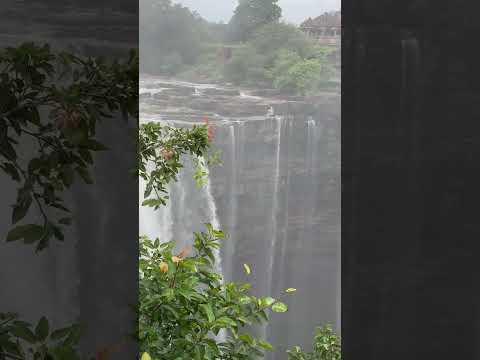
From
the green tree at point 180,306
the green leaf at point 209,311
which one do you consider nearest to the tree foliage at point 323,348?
the green tree at point 180,306

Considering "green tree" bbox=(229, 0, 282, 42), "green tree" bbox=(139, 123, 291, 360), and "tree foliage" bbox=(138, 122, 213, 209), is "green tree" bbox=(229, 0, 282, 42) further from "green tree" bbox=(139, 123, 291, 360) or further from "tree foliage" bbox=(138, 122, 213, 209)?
"green tree" bbox=(139, 123, 291, 360)

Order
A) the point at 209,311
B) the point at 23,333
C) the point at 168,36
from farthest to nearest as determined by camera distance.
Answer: the point at 168,36 → the point at 209,311 → the point at 23,333

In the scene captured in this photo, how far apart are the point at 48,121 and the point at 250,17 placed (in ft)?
6.34

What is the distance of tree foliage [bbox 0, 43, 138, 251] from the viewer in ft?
3.15

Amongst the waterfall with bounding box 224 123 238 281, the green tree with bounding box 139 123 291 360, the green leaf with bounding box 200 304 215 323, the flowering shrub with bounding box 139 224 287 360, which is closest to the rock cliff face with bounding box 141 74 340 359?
the waterfall with bounding box 224 123 238 281

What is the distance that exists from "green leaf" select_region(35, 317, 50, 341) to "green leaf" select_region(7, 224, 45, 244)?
147 mm

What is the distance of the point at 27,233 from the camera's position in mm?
969

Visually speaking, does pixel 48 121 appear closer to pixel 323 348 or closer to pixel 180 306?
pixel 180 306

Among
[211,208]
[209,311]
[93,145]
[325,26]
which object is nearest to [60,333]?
[93,145]
